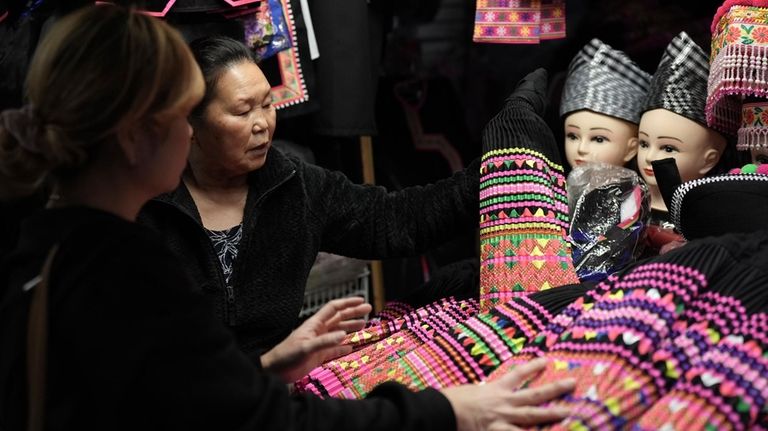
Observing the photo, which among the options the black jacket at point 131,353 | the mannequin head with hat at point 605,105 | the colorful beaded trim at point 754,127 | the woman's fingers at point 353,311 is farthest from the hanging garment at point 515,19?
the black jacket at point 131,353

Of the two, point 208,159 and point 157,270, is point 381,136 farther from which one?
point 157,270

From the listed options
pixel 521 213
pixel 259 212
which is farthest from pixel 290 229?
pixel 521 213

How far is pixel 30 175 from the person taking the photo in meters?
1.16

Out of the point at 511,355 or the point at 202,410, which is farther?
the point at 511,355

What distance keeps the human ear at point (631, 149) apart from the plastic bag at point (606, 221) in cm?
19

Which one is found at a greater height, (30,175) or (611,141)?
(30,175)

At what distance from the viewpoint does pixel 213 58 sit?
182 centimetres

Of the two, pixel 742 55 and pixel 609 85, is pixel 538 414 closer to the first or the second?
pixel 742 55

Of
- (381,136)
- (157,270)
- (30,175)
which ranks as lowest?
(381,136)

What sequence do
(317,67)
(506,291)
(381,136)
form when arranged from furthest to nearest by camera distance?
(381,136) → (317,67) → (506,291)

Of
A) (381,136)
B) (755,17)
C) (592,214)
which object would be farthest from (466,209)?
(381,136)

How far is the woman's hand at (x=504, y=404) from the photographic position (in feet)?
3.97

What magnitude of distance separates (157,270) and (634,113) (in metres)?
1.35

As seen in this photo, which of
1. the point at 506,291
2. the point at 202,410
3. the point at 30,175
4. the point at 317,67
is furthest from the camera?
the point at 317,67
